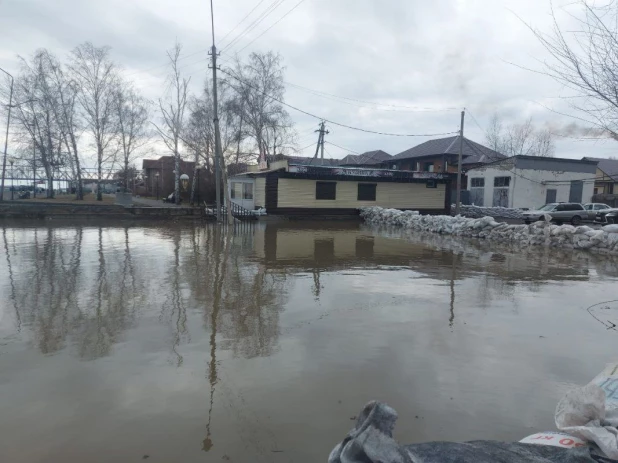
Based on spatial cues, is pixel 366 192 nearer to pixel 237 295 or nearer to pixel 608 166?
pixel 237 295

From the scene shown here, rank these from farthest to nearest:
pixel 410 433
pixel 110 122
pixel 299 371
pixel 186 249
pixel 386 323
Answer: pixel 110 122
pixel 186 249
pixel 386 323
pixel 299 371
pixel 410 433

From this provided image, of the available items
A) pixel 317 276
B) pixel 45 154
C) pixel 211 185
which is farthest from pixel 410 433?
pixel 45 154

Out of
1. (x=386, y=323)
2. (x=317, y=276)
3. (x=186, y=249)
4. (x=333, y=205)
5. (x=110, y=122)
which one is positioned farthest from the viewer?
(x=110, y=122)

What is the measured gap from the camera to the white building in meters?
31.8

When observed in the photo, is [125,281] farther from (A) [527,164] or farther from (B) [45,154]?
(A) [527,164]

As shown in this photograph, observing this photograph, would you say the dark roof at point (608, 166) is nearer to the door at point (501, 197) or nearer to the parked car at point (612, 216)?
the door at point (501, 197)

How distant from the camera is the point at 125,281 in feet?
26.9

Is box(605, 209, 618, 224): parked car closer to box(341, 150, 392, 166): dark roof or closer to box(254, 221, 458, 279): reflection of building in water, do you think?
box(254, 221, 458, 279): reflection of building in water

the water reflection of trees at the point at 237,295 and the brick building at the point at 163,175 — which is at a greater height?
the brick building at the point at 163,175

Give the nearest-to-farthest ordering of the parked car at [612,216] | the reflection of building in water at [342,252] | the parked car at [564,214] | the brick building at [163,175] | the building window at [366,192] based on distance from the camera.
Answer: the reflection of building in water at [342,252] < the parked car at [612,216] < the parked car at [564,214] < the building window at [366,192] < the brick building at [163,175]

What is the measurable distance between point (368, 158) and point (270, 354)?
54224 mm

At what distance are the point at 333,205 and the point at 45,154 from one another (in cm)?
2192

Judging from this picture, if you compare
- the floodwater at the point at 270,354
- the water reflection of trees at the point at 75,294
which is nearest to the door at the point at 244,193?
the water reflection of trees at the point at 75,294

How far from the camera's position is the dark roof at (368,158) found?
184ft
